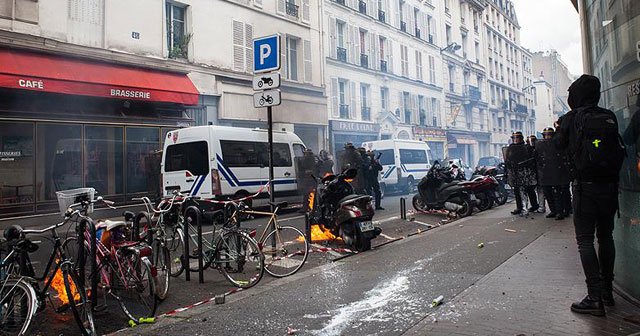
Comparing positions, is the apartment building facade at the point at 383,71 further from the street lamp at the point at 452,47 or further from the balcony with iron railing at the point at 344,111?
the street lamp at the point at 452,47

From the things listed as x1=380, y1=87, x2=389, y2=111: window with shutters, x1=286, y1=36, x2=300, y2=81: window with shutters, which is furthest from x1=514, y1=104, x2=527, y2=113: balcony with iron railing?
x1=286, y1=36, x2=300, y2=81: window with shutters

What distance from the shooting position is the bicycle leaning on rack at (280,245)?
19.0 feet

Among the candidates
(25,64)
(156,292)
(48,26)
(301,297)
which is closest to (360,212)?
(301,297)

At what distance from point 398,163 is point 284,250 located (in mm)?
14137

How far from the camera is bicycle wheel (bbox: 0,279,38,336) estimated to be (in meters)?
3.42

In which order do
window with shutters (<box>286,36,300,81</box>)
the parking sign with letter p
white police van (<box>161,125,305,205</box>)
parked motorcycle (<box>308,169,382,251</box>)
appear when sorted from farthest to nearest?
window with shutters (<box>286,36,300,81</box>) → white police van (<box>161,125,305,205</box>) → parked motorcycle (<box>308,169,382,251</box>) → the parking sign with letter p

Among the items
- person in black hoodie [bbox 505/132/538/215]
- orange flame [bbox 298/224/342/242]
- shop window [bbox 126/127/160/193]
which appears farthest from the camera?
shop window [bbox 126/127/160/193]

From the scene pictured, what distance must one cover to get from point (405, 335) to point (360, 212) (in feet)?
11.6

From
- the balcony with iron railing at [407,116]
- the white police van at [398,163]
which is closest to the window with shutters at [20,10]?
the white police van at [398,163]

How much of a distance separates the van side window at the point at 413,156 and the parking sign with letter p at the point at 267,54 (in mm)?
13756

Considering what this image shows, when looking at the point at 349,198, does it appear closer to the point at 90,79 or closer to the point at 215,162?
the point at 215,162

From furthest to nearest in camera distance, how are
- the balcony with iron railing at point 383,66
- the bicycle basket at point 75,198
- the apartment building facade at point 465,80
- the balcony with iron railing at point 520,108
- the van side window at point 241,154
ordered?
the balcony with iron railing at point 520,108 < the apartment building facade at point 465,80 < the balcony with iron railing at point 383,66 < the van side window at point 241,154 < the bicycle basket at point 75,198

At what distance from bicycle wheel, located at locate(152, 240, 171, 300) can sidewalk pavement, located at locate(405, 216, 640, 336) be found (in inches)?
99.1

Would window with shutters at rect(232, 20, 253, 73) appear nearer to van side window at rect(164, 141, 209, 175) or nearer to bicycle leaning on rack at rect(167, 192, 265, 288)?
van side window at rect(164, 141, 209, 175)
